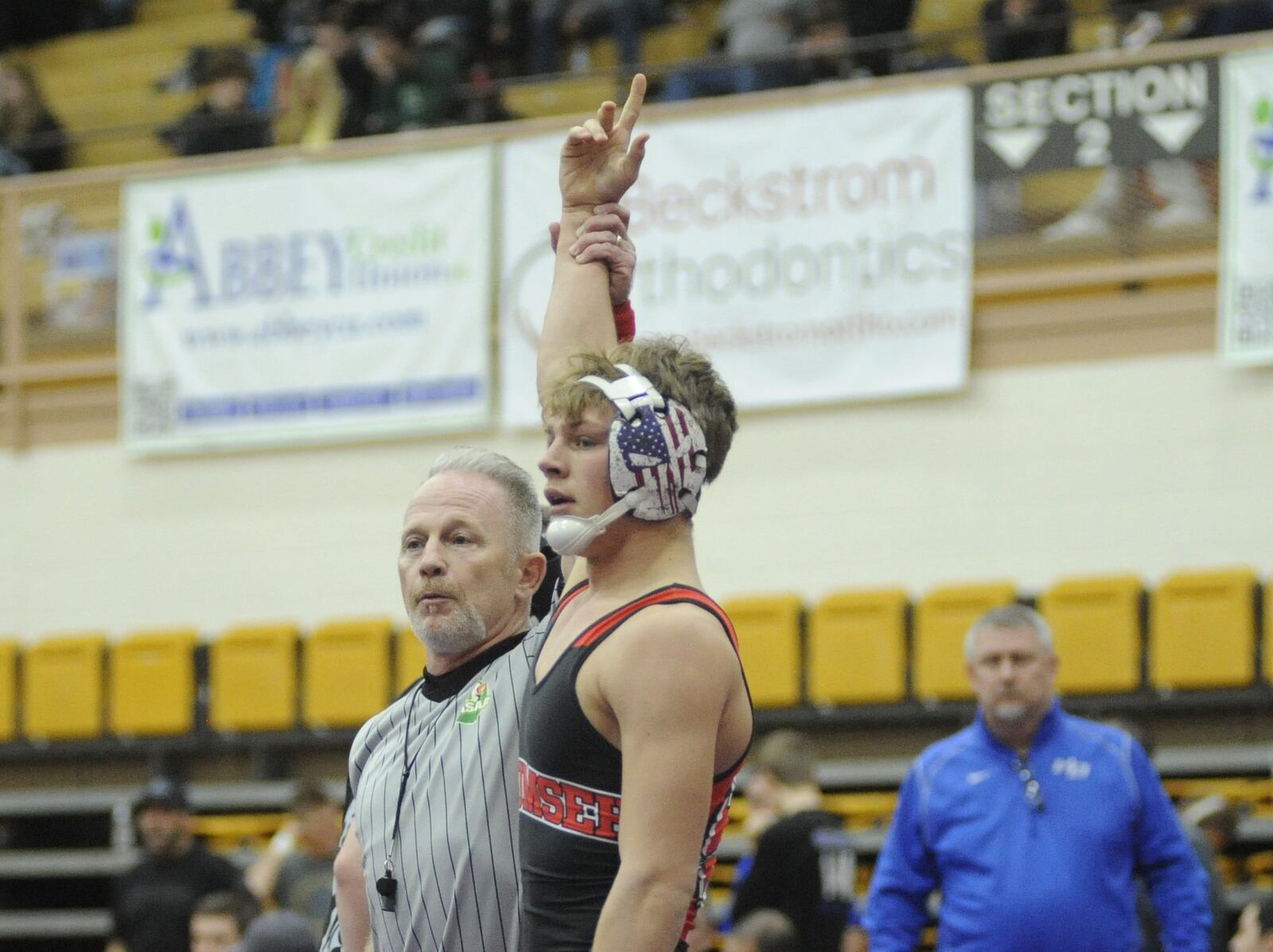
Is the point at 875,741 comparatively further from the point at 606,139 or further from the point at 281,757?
the point at 606,139

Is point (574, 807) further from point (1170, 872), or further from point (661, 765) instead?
point (1170, 872)

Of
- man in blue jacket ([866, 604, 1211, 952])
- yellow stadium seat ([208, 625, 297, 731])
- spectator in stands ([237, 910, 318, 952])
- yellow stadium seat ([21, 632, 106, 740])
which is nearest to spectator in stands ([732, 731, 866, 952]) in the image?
man in blue jacket ([866, 604, 1211, 952])

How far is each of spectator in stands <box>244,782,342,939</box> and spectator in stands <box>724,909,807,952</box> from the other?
1800 millimetres

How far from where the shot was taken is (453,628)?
306 centimetres

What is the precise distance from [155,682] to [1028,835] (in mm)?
7237

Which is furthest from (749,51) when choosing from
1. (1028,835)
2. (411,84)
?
(1028,835)

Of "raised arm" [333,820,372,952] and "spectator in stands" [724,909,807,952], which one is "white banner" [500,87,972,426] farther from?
"raised arm" [333,820,372,952]

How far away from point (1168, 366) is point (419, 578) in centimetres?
736

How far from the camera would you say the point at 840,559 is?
1028 cm

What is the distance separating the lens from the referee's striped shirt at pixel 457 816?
2.92 m

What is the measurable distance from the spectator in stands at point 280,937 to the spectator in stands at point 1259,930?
228 centimetres

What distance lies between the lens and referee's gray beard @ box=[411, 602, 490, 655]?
306 centimetres

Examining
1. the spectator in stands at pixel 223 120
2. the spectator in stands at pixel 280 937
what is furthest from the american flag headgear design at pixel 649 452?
the spectator in stands at pixel 223 120

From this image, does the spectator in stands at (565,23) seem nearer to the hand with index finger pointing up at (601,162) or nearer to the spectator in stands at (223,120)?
the spectator in stands at (223,120)
